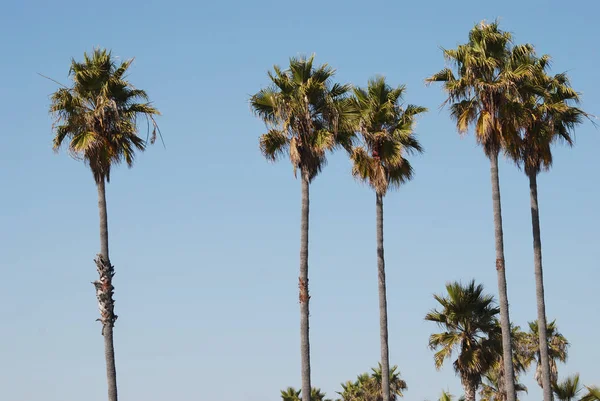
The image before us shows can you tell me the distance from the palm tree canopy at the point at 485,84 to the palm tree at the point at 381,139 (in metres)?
2.58

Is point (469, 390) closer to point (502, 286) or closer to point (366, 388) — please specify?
point (502, 286)

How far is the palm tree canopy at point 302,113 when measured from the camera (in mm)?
47562

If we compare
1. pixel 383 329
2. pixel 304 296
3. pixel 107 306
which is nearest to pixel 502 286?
pixel 383 329

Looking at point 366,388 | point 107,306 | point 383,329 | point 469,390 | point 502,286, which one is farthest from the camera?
point 366,388

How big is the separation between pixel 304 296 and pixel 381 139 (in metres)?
8.73

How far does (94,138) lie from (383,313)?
14.0m

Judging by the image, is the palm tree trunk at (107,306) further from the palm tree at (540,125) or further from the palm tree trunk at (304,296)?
the palm tree at (540,125)

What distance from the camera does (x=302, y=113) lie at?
4762 centimetres

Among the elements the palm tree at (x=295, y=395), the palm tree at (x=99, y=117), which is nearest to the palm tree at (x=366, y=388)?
the palm tree at (x=295, y=395)

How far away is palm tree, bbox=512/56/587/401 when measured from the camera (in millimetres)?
49469

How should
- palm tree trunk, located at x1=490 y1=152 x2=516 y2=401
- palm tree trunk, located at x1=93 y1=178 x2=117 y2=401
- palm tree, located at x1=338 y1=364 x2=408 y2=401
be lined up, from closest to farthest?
palm tree trunk, located at x1=93 y1=178 x2=117 y2=401 → palm tree trunk, located at x1=490 y1=152 x2=516 y2=401 → palm tree, located at x1=338 y1=364 x2=408 y2=401

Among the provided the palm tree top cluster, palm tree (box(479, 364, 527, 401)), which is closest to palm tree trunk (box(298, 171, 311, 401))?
the palm tree top cluster

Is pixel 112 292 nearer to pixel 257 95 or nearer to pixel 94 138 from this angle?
pixel 94 138

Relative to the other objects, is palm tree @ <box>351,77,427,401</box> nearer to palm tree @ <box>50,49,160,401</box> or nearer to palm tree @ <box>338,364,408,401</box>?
palm tree @ <box>50,49,160,401</box>
